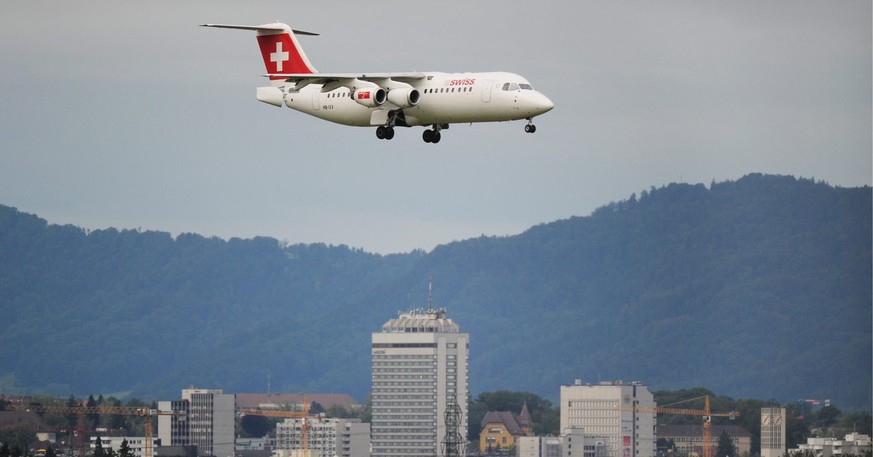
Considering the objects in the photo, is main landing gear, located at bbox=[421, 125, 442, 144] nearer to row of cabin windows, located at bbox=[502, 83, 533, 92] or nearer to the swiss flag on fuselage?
row of cabin windows, located at bbox=[502, 83, 533, 92]

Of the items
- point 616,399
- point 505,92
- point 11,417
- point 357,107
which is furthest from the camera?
point 616,399

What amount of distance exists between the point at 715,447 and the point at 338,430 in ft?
123

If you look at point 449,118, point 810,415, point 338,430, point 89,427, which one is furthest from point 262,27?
point 810,415

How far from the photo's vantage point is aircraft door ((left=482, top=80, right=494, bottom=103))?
203 ft

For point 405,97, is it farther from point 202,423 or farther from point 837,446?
point 202,423

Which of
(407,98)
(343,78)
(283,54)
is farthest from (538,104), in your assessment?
(283,54)

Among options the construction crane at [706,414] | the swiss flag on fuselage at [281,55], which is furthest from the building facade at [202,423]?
the swiss flag on fuselage at [281,55]

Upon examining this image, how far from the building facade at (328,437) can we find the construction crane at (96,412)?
11250 mm

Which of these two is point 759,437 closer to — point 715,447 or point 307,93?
point 715,447

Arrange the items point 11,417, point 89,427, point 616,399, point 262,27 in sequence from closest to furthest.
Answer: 1. point 262,27
2. point 11,417
3. point 89,427
4. point 616,399

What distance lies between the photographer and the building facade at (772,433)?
7013 inches

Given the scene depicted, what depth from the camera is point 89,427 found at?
17062 centimetres

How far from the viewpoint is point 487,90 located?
62125 millimetres

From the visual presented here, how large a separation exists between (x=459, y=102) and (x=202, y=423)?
426 ft
